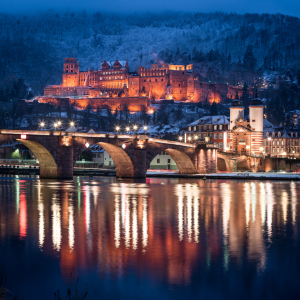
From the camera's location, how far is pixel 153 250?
919 inches

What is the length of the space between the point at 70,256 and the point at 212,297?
7.34 metres

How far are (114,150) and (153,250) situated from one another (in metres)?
60.6

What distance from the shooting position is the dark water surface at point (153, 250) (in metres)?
18.1

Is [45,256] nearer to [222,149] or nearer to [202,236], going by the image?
[202,236]

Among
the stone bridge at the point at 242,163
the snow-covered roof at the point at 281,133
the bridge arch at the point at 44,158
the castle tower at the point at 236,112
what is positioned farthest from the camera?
the snow-covered roof at the point at 281,133

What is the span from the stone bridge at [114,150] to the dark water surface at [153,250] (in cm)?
2898

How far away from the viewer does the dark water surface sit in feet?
59.5

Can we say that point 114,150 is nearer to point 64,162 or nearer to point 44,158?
point 64,162

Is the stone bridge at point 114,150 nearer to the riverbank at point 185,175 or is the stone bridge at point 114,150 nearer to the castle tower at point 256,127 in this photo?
the riverbank at point 185,175

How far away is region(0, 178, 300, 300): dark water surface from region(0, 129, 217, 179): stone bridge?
95.1ft

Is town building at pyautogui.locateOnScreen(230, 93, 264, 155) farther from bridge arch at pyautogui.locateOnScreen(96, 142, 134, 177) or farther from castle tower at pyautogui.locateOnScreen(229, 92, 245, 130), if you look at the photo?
bridge arch at pyautogui.locateOnScreen(96, 142, 134, 177)

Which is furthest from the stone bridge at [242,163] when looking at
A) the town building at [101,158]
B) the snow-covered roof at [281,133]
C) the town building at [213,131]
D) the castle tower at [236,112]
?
the town building at [101,158]

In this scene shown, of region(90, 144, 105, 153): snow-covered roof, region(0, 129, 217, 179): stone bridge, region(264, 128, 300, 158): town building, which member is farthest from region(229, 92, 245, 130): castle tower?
region(90, 144, 105, 153): snow-covered roof

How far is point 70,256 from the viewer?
72.5 ft
